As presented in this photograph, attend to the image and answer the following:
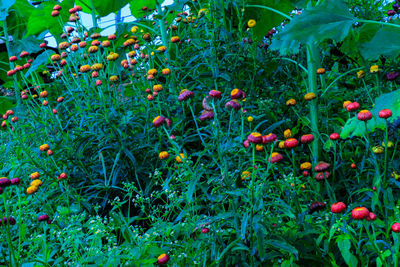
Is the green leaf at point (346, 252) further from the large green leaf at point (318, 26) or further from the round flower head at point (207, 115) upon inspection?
the large green leaf at point (318, 26)

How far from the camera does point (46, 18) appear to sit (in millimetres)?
4574

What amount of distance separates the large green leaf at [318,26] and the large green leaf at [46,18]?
297 cm

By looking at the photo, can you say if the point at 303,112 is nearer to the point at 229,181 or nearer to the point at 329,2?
the point at 329,2

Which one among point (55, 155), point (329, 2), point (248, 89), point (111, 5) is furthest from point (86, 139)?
point (111, 5)

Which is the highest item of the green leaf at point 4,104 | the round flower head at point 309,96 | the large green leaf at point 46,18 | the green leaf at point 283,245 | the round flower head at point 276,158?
the large green leaf at point 46,18

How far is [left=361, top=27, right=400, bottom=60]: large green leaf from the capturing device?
7.79 feet

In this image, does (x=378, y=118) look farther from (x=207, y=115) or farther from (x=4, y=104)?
(x=4, y=104)

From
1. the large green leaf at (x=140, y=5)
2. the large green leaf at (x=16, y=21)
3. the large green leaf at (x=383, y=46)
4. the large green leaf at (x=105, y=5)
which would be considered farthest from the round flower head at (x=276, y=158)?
the large green leaf at (x=16, y=21)

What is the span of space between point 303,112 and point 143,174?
48.4 inches

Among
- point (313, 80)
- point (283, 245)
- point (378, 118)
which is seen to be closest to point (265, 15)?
point (313, 80)

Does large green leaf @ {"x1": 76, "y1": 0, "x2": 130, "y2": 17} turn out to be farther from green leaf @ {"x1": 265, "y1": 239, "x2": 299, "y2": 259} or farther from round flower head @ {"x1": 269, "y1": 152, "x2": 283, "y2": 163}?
green leaf @ {"x1": 265, "y1": 239, "x2": 299, "y2": 259}

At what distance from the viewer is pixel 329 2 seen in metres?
2.34

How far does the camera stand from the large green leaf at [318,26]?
7.20 ft

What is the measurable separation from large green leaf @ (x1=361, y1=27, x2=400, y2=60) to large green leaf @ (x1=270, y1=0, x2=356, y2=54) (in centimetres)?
26
